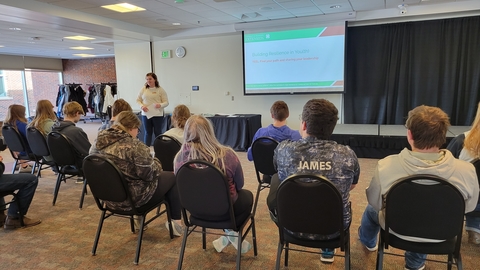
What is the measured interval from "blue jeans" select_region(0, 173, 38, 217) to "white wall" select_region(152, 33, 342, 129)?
4.87 metres

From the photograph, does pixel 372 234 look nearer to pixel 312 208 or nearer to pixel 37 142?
pixel 312 208

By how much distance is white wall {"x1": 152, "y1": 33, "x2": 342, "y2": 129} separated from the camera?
23.2ft

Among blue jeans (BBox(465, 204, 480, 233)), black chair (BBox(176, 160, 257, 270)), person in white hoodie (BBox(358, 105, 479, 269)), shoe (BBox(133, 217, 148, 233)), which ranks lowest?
shoe (BBox(133, 217, 148, 233))

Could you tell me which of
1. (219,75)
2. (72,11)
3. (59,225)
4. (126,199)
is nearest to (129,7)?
(72,11)

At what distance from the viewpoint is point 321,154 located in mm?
1655

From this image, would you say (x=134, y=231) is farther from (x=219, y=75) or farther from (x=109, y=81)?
(x=109, y=81)

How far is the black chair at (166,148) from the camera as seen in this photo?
9.99 feet

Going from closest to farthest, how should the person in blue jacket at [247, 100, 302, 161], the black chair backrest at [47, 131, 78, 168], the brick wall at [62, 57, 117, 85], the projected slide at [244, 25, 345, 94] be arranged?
the person in blue jacket at [247, 100, 302, 161]
the black chair backrest at [47, 131, 78, 168]
the projected slide at [244, 25, 345, 94]
the brick wall at [62, 57, 117, 85]

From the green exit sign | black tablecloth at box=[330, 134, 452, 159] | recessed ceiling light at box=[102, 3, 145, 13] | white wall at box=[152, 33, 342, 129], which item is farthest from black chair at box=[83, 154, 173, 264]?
the green exit sign

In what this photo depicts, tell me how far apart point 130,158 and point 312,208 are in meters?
1.35

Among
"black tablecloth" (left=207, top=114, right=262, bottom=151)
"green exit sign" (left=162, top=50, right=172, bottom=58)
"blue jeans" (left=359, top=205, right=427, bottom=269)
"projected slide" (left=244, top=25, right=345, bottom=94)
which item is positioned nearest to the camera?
"blue jeans" (left=359, top=205, right=427, bottom=269)

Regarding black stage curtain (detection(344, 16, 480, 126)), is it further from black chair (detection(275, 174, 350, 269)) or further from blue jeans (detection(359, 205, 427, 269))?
black chair (detection(275, 174, 350, 269))

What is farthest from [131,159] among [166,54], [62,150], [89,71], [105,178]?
[89,71]

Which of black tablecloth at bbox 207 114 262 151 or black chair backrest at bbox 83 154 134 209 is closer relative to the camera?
black chair backrest at bbox 83 154 134 209
